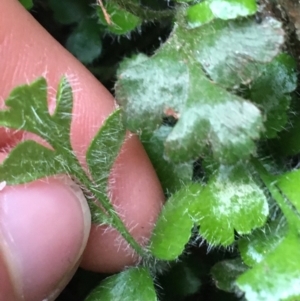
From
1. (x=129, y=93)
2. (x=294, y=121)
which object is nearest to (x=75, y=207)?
(x=129, y=93)

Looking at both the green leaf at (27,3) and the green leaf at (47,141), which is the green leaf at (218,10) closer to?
the green leaf at (47,141)

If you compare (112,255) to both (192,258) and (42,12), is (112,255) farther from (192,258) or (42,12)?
(42,12)

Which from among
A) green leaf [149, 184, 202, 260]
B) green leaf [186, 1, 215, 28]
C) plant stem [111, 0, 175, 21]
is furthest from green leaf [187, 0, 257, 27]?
green leaf [149, 184, 202, 260]

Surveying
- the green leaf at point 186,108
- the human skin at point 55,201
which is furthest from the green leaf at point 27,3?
the green leaf at point 186,108

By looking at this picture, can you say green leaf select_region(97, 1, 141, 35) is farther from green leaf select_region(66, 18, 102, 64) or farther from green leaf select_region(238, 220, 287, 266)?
green leaf select_region(238, 220, 287, 266)

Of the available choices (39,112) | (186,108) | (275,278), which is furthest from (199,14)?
(275,278)

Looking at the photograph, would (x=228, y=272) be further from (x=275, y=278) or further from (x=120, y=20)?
(x=120, y=20)
